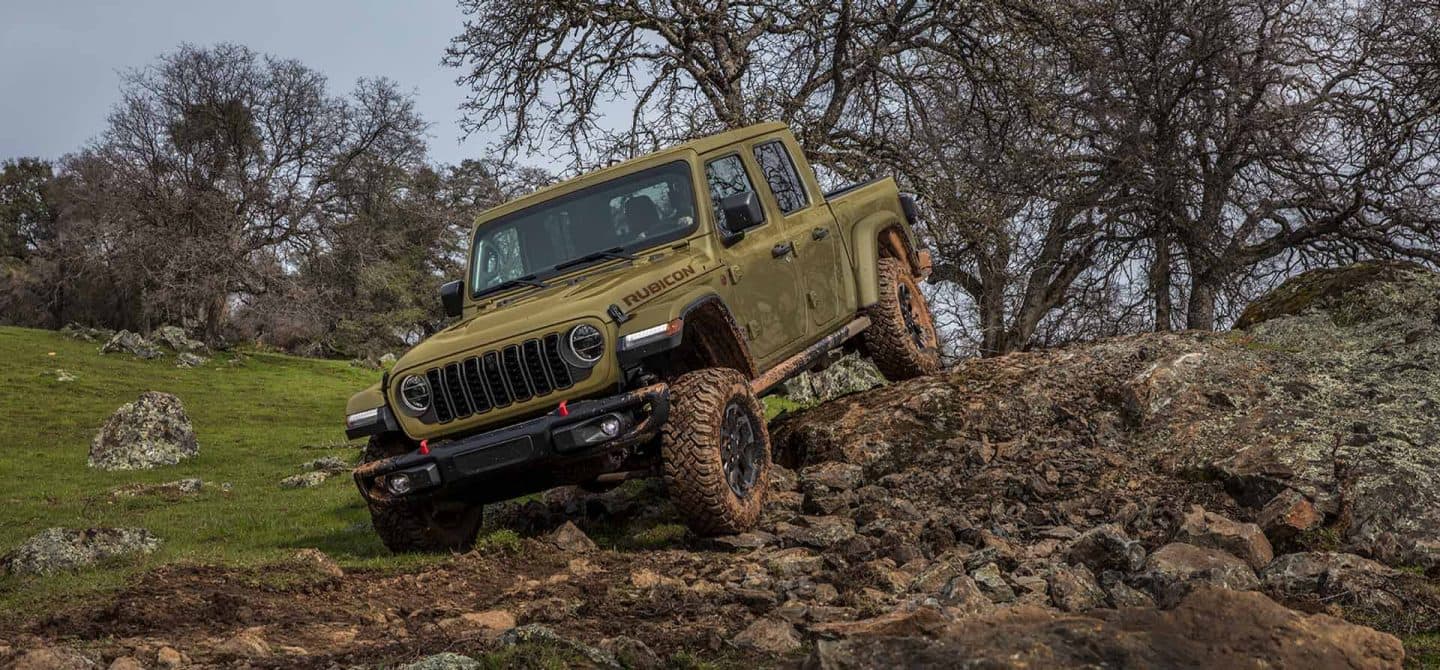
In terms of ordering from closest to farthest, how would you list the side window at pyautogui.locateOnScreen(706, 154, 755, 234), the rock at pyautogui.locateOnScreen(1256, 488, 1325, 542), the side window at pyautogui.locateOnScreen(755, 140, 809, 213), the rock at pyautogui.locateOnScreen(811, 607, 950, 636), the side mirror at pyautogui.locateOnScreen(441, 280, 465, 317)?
the rock at pyautogui.locateOnScreen(811, 607, 950, 636)
the rock at pyautogui.locateOnScreen(1256, 488, 1325, 542)
the side window at pyautogui.locateOnScreen(706, 154, 755, 234)
the side mirror at pyautogui.locateOnScreen(441, 280, 465, 317)
the side window at pyautogui.locateOnScreen(755, 140, 809, 213)

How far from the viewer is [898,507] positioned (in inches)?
269

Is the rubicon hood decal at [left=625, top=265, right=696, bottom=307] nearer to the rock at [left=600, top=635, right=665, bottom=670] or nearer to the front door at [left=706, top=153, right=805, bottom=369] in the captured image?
the front door at [left=706, top=153, right=805, bottom=369]

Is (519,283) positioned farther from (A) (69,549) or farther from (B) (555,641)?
(B) (555,641)

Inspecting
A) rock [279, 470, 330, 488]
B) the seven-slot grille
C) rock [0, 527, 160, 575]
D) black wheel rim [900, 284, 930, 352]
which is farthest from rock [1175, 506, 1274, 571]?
rock [279, 470, 330, 488]

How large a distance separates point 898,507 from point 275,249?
37.2m

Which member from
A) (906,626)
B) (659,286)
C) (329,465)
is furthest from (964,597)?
(329,465)

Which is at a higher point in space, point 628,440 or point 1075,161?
point 1075,161

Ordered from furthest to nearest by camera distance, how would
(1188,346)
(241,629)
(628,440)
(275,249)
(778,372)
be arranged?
(275,249)
(1188,346)
(778,372)
(628,440)
(241,629)

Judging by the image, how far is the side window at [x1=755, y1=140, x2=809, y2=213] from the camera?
841 cm

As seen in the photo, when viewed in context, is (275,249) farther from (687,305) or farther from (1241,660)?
(1241,660)

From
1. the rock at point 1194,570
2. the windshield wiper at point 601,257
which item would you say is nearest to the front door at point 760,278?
the windshield wiper at point 601,257

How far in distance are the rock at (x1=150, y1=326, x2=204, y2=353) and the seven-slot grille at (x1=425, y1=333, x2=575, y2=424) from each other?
3169 cm

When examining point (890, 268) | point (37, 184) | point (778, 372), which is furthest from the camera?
point (37, 184)

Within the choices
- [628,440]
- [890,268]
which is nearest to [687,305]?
[628,440]
